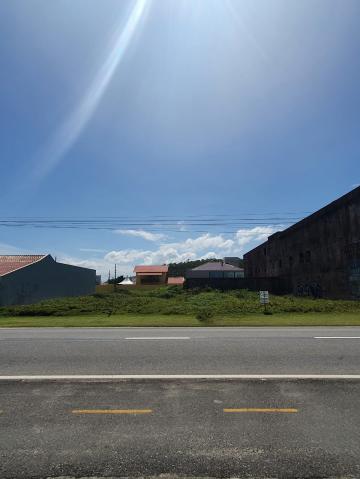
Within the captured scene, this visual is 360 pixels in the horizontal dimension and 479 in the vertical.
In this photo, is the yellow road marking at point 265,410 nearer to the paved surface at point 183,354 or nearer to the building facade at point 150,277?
the paved surface at point 183,354

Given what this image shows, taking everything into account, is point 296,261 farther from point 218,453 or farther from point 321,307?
point 218,453

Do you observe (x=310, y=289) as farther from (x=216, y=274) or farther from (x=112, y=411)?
(x=216, y=274)

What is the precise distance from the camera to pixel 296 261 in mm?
38969

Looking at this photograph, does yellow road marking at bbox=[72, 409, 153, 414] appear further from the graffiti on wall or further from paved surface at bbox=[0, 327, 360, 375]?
the graffiti on wall

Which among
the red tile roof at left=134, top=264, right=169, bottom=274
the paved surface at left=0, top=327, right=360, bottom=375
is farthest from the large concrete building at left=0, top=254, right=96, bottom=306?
the red tile roof at left=134, top=264, right=169, bottom=274

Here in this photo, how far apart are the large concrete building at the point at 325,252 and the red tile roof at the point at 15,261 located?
29472 mm

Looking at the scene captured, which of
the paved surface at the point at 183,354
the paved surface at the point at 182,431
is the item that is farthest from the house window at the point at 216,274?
the paved surface at the point at 182,431

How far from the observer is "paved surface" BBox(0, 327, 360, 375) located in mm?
7355

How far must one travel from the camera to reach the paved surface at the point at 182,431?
355 centimetres

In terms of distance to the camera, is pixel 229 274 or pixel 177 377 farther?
pixel 229 274

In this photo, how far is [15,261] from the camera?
37812 millimetres

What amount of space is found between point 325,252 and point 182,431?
29908 mm

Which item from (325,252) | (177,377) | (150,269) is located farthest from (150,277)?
(177,377)

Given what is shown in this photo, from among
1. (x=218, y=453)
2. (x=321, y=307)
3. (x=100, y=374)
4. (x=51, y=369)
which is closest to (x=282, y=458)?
(x=218, y=453)
